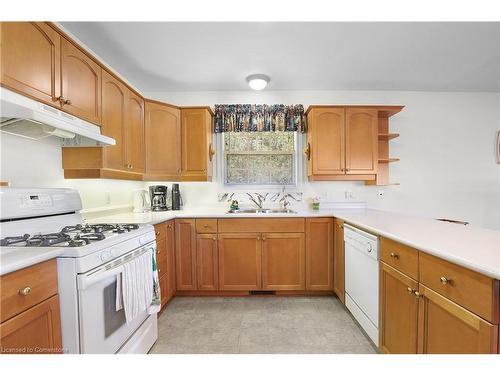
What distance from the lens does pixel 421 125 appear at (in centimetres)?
295

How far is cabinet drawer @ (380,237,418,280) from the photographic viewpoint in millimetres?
1170

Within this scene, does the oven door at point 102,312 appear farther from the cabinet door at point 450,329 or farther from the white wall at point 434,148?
the white wall at point 434,148

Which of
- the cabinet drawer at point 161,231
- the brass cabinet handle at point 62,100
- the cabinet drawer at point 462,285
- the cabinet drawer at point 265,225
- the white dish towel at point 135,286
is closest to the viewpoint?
the cabinet drawer at point 462,285

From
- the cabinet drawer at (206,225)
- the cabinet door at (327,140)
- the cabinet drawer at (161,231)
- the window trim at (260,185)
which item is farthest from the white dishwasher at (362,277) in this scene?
the cabinet drawer at (161,231)

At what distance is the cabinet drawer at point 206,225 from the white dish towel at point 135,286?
85cm

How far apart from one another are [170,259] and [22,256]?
152 cm

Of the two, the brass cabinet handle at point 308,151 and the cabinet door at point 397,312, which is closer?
the cabinet door at point 397,312

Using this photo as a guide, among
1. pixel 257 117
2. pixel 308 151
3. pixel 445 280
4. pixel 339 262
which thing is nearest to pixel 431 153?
pixel 308 151

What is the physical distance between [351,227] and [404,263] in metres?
0.71

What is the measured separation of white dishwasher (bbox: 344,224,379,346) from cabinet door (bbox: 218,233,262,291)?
875 mm

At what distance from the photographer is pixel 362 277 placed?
5.80 feet

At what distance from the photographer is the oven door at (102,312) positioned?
105cm

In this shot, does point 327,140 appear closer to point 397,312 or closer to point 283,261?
point 283,261
